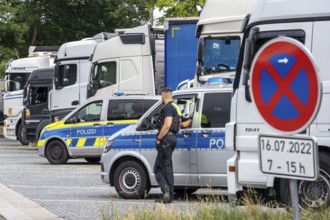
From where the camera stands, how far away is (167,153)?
13734 millimetres

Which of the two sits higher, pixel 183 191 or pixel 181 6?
pixel 181 6

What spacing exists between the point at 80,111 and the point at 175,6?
32.0ft

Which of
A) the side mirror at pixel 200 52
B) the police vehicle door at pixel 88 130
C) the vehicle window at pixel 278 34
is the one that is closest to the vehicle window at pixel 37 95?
the police vehicle door at pixel 88 130

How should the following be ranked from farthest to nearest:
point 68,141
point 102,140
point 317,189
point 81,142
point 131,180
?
point 68,141, point 81,142, point 102,140, point 131,180, point 317,189

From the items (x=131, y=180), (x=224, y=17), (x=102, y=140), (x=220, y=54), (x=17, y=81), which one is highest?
(x=224, y=17)

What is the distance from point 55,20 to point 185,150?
37982 millimetres

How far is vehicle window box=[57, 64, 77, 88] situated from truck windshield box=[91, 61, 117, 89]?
2.90 metres

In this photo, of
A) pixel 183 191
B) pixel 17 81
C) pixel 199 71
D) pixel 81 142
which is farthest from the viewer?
pixel 17 81

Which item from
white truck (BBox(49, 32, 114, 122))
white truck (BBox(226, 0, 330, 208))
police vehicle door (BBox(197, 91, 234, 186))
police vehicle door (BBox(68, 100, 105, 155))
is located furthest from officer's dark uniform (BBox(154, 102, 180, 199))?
white truck (BBox(49, 32, 114, 122))

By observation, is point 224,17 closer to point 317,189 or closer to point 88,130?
point 88,130

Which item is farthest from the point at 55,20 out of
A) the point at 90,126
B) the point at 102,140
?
the point at 102,140

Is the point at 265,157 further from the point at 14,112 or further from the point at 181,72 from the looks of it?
the point at 14,112

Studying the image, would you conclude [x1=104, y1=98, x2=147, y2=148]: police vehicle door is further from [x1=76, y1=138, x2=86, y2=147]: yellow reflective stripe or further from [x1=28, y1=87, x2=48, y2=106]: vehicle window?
[x1=28, y1=87, x2=48, y2=106]: vehicle window

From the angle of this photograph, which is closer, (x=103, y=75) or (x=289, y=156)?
(x=289, y=156)
